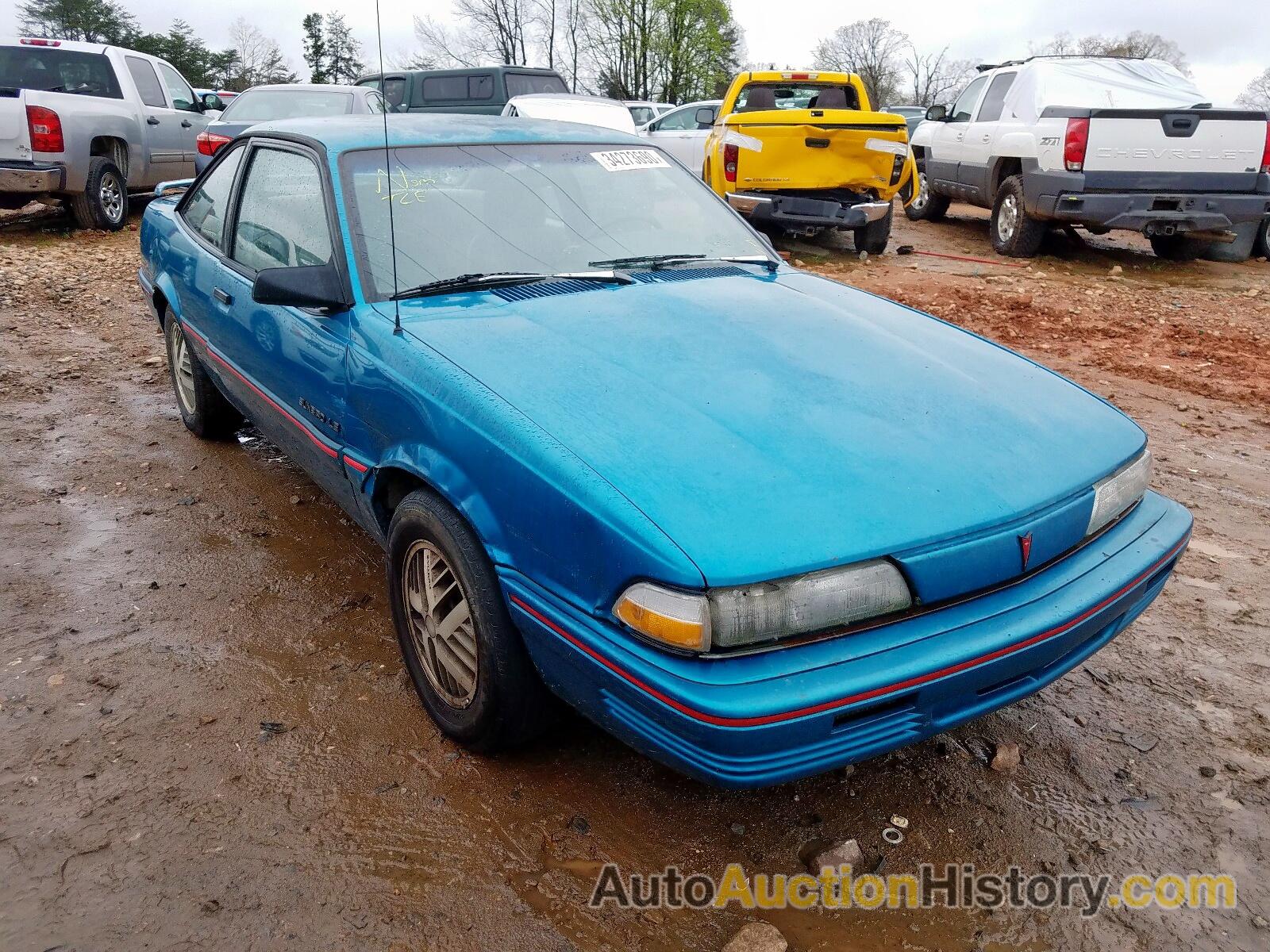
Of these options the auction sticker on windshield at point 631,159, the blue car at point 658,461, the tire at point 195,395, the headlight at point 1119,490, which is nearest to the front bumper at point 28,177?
the tire at point 195,395

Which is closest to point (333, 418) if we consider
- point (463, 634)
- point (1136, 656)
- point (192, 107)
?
point (463, 634)

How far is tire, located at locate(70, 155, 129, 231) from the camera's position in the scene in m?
9.80

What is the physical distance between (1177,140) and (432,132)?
25.1 feet

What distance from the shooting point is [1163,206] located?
8469 mm

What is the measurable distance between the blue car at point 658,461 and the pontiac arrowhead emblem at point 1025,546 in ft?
0.05

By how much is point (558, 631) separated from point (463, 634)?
1.50ft

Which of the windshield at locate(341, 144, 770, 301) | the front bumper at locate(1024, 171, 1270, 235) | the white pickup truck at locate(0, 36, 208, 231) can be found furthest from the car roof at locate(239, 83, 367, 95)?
the windshield at locate(341, 144, 770, 301)

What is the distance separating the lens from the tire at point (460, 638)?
2150mm

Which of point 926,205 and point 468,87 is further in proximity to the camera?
point 468,87

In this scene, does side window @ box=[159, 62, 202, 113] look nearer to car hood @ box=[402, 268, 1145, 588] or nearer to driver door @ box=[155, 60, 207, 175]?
driver door @ box=[155, 60, 207, 175]

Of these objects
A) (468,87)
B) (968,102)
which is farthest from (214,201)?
(468,87)

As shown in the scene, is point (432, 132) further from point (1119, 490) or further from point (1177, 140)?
point (1177, 140)

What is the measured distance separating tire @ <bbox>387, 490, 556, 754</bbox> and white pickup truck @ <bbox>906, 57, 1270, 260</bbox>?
809 centimetres

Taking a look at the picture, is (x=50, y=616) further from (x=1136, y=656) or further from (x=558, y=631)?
(x=1136, y=656)
